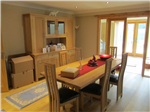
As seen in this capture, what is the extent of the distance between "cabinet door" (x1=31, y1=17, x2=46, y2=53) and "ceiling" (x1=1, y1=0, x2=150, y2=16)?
0.52 m

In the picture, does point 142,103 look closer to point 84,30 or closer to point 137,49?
point 84,30

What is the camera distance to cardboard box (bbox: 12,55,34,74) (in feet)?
11.2

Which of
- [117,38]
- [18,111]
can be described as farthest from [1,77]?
[117,38]

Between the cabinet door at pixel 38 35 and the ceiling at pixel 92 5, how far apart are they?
519mm

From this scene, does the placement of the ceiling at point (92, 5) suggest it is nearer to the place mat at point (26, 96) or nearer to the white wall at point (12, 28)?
the white wall at point (12, 28)

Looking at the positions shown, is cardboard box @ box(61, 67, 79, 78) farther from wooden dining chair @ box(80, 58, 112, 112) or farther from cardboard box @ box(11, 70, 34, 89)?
cardboard box @ box(11, 70, 34, 89)

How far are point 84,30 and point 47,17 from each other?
6.55 ft

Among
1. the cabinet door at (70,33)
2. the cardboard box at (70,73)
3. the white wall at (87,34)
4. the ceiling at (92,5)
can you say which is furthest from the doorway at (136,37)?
the cardboard box at (70,73)

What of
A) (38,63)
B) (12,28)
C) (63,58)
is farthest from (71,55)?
(12,28)

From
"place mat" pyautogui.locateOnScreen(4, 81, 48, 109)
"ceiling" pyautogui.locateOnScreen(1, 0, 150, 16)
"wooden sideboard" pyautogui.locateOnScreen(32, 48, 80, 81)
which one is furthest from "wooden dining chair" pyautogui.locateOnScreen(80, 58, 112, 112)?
"ceiling" pyautogui.locateOnScreen(1, 0, 150, 16)

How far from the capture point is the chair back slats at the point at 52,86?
1.86 meters

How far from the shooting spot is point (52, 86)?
1985 mm

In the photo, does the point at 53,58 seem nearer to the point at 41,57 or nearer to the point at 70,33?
the point at 41,57

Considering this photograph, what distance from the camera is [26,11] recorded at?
398 centimetres
